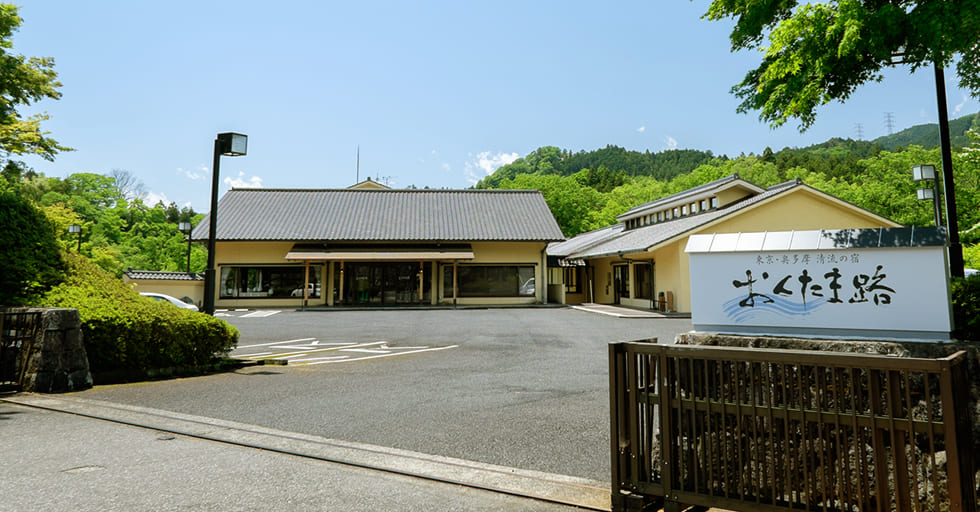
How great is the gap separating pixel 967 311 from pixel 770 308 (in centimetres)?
128

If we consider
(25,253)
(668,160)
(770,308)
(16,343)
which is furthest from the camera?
(668,160)

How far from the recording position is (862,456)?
2389mm

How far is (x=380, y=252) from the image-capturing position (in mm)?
24562

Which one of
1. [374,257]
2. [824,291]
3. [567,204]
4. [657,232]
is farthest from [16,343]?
[567,204]

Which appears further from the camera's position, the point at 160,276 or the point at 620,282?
the point at 620,282

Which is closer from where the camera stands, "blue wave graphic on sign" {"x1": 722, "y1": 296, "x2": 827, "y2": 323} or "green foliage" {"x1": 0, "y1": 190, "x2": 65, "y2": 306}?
"blue wave graphic on sign" {"x1": 722, "y1": 296, "x2": 827, "y2": 323}

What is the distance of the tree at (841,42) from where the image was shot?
12.0 ft

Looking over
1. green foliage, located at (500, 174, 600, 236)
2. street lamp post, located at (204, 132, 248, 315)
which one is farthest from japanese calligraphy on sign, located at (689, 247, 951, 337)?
green foliage, located at (500, 174, 600, 236)

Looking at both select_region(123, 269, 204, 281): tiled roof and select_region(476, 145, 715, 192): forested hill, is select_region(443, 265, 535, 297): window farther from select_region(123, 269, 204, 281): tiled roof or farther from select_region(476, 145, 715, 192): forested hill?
select_region(476, 145, 715, 192): forested hill

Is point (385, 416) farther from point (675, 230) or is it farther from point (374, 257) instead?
point (374, 257)

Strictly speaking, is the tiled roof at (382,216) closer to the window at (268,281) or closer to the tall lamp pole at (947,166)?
the window at (268,281)

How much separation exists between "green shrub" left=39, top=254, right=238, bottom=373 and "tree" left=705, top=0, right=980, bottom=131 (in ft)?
26.7

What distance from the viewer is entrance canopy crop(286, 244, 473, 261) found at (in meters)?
23.6

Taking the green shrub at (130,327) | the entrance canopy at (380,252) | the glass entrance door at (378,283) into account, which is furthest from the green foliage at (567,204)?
Result: the green shrub at (130,327)
